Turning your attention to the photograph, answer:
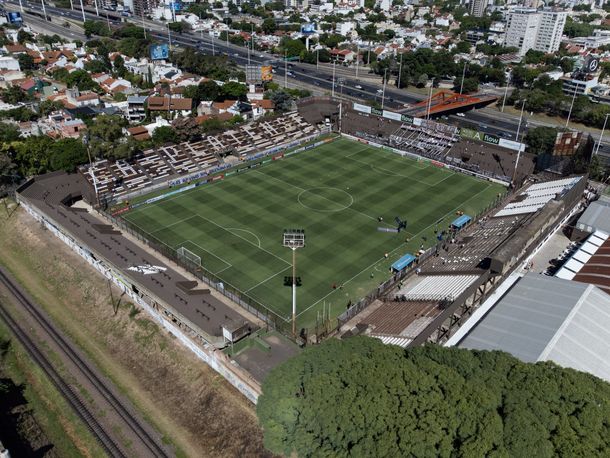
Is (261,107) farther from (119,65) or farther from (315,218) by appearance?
(119,65)

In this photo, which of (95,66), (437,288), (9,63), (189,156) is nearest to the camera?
(437,288)

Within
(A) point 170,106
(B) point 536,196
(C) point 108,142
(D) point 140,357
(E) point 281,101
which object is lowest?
(D) point 140,357

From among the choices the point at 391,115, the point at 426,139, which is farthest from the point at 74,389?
the point at 391,115

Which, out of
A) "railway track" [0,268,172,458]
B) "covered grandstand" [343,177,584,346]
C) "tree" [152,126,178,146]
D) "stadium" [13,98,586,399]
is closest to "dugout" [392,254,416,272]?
"stadium" [13,98,586,399]

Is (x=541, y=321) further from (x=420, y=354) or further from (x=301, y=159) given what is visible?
(x=301, y=159)

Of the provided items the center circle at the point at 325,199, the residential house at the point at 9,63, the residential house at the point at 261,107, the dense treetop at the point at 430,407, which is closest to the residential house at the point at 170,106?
the residential house at the point at 261,107

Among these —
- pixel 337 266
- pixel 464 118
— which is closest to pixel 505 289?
pixel 337 266

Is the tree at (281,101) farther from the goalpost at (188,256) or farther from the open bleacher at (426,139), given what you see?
the goalpost at (188,256)
